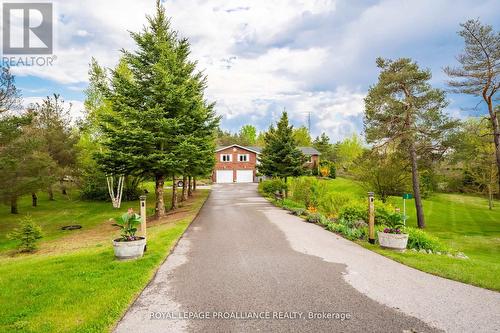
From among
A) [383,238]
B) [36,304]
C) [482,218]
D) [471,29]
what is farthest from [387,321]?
[482,218]

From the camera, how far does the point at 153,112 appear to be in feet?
53.6

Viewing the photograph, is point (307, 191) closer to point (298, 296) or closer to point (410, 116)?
point (410, 116)

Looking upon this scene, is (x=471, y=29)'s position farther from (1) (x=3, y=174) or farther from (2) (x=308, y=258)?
(1) (x=3, y=174)

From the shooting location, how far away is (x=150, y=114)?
656 inches

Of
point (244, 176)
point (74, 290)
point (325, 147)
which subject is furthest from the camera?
point (325, 147)

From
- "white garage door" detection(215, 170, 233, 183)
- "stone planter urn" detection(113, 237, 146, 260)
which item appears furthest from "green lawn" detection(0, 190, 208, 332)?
"white garage door" detection(215, 170, 233, 183)

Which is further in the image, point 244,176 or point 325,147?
point 325,147

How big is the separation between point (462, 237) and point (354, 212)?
1052 cm

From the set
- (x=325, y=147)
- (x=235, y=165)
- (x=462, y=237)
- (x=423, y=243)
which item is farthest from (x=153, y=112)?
(x=325, y=147)

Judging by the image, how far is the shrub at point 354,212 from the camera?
47.9 ft

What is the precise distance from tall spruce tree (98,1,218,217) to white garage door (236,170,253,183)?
3890 centimetres

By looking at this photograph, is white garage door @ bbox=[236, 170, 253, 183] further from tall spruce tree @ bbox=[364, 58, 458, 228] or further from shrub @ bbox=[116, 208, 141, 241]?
shrub @ bbox=[116, 208, 141, 241]

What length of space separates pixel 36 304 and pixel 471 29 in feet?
82.6

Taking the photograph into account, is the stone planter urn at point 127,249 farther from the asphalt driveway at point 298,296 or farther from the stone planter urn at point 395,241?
the stone planter urn at point 395,241
